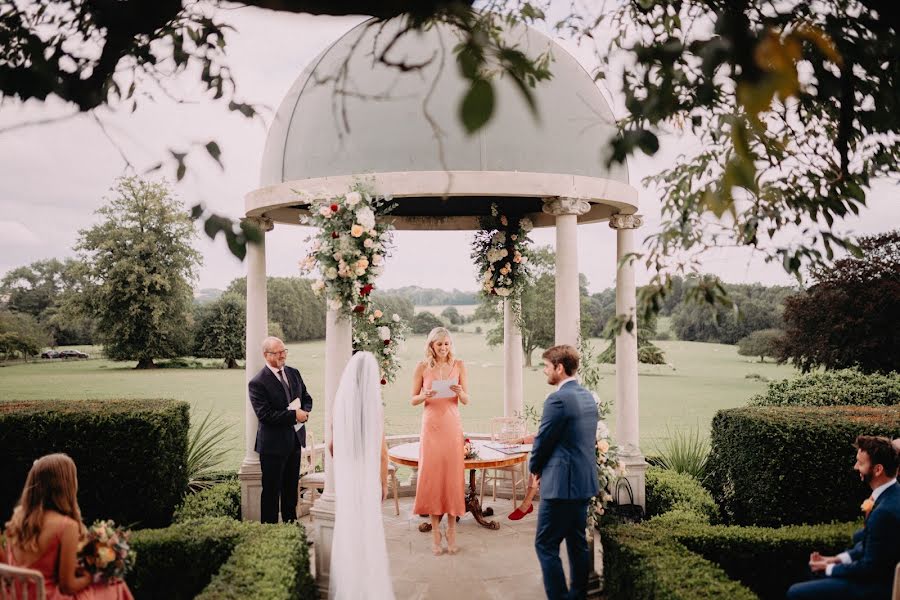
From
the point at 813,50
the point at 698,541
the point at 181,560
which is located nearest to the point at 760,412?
the point at 698,541

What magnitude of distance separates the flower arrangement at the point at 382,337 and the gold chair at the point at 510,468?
2000 mm

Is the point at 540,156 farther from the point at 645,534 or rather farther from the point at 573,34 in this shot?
the point at 645,534

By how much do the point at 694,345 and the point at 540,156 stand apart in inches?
1130

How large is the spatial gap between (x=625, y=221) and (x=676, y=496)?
360 centimetres

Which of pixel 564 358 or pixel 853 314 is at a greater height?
pixel 853 314

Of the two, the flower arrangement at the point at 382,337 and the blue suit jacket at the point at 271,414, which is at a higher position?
the flower arrangement at the point at 382,337

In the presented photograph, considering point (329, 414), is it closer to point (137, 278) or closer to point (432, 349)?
point (432, 349)

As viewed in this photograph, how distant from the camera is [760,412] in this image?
8086mm

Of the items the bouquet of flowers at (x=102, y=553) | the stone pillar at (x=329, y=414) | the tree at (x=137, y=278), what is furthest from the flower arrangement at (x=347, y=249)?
the tree at (x=137, y=278)

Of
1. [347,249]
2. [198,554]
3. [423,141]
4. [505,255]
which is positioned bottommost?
[198,554]

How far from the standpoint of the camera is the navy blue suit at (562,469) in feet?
18.4

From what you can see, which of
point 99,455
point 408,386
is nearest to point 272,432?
point 99,455

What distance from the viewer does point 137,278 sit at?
104 ft

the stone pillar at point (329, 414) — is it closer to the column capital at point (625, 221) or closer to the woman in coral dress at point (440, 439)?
the woman in coral dress at point (440, 439)
